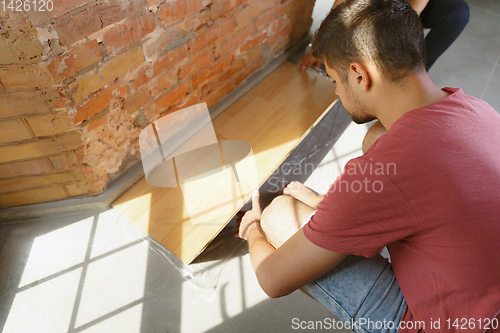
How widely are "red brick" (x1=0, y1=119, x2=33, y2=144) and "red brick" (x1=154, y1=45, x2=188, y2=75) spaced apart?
1.89ft

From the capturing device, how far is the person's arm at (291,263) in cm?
87

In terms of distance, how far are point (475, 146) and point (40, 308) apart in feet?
5.30

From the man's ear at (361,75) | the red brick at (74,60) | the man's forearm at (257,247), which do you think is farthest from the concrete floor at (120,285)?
the man's ear at (361,75)

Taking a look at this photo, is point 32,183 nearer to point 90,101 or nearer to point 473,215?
point 90,101

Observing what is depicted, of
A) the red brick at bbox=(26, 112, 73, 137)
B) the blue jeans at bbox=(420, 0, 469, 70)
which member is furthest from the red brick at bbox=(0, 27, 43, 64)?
the blue jeans at bbox=(420, 0, 469, 70)

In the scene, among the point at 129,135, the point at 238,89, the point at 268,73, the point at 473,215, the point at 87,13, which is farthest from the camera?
the point at 268,73

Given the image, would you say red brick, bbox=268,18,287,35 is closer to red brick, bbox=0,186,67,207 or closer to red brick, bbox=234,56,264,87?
red brick, bbox=234,56,264,87

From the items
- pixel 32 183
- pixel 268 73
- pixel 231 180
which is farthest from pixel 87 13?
pixel 268 73

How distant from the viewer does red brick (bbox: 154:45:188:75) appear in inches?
56.1

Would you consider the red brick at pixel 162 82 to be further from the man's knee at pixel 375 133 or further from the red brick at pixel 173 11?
the man's knee at pixel 375 133

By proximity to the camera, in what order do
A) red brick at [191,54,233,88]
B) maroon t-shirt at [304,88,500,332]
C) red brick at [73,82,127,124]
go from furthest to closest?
red brick at [191,54,233,88], red brick at [73,82,127,124], maroon t-shirt at [304,88,500,332]

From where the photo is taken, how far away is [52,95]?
3.55ft

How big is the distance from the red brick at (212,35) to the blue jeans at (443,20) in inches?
52.6

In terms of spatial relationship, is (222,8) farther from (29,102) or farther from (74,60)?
(29,102)
